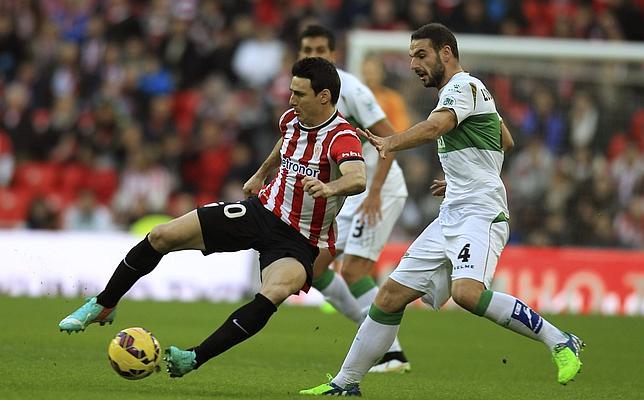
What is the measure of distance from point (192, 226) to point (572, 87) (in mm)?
11594

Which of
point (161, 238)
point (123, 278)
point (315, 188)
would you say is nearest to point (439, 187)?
point (315, 188)

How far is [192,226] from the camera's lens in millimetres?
7801

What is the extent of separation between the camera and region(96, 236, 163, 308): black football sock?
26.0ft

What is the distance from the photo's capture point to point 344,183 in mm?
7336

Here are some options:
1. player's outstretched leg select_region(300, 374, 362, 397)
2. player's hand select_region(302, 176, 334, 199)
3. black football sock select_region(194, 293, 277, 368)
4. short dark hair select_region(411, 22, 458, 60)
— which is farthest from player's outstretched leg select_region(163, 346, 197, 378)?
short dark hair select_region(411, 22, 458, 60)

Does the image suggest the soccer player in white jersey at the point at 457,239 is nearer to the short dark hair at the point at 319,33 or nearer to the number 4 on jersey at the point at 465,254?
the number 4 on jersey at the point at 465,254

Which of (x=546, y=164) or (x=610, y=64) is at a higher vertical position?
(x=610, y=64)

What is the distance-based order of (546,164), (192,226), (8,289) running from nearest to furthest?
(192,226) → (8,289) → (546,164)

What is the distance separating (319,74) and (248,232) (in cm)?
110

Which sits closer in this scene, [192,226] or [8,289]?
[192,226]

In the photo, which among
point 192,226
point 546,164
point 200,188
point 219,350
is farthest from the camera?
point 200,188

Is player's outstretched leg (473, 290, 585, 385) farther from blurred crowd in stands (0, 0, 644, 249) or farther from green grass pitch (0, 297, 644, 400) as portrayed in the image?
blurred crowd in stands (0, 0, 644, 249)

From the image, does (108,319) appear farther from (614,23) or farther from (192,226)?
(614,23)

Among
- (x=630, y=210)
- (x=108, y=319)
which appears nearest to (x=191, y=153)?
(x=630, y=210)
